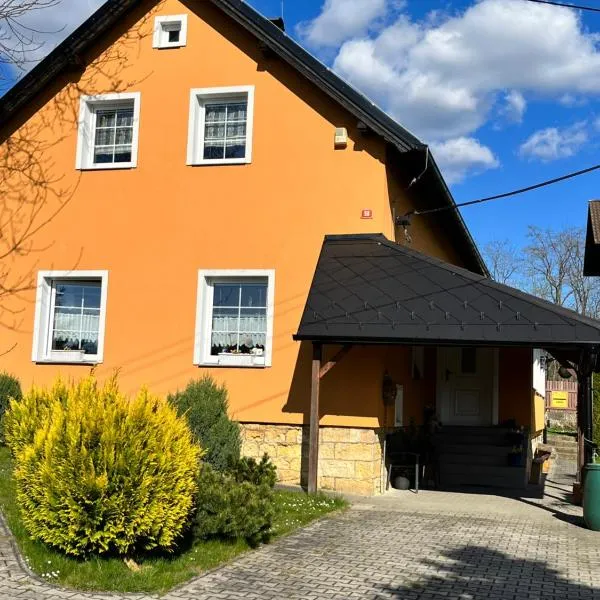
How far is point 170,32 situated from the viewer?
1332 centimetres

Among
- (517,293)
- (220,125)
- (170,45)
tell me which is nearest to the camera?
(517,293)

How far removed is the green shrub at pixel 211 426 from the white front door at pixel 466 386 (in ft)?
23.7

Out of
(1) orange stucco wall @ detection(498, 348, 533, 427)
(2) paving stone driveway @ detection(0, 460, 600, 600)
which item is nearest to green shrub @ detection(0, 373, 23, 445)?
(2) paving stone driveway @ detection(0, 460, 600, 600)

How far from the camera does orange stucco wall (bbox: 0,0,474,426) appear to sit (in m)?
11.9

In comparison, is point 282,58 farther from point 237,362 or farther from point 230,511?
point 230,511

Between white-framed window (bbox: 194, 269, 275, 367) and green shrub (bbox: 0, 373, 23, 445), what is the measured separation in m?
3.17

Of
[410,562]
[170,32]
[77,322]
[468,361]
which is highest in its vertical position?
[170,32]

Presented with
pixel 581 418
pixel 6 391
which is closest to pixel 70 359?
pixel 6 391

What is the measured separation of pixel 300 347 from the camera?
1177 cm

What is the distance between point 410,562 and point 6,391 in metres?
8.04

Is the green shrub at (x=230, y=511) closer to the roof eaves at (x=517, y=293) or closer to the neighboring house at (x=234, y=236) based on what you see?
the neighboring house at (x=234, y=236)

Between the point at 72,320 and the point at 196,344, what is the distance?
8.63 feet

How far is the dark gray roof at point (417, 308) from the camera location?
31.6 feet

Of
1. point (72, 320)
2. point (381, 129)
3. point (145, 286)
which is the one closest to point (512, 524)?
point (381, 129)
